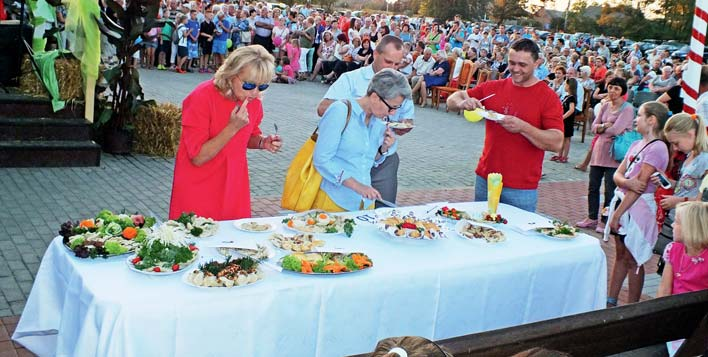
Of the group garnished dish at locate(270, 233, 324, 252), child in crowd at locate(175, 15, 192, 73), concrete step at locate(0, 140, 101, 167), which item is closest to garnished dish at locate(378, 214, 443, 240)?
garnished dish at locate(270, 233, 324, 252)

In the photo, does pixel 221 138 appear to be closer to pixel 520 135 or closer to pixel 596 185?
pixel 520 135

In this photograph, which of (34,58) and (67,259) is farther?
(34,58)

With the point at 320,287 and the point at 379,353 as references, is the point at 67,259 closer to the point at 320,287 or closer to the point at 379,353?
the point at 320,287

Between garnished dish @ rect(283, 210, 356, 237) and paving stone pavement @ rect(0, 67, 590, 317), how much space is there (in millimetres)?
2022

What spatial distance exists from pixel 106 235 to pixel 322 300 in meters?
1.10

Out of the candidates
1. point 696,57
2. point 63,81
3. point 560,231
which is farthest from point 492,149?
point 63,81

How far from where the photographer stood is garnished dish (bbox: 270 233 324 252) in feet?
12.1

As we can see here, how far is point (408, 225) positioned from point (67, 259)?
6.01 feet

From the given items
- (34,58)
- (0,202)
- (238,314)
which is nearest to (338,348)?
(238,314)

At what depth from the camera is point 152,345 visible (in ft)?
9.34

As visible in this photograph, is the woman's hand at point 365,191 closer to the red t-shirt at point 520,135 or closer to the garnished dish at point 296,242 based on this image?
the garnished dish at point 296,242

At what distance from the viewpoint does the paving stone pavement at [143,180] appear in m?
5.85

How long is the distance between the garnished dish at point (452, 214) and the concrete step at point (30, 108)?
20.7 feet

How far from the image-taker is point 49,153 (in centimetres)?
866
